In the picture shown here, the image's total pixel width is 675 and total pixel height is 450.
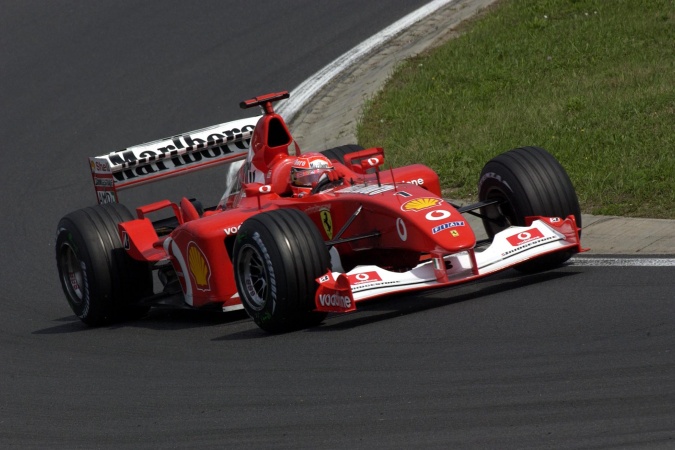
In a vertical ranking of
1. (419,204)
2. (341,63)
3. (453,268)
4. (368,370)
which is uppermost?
(341,63)

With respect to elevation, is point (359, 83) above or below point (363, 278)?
above

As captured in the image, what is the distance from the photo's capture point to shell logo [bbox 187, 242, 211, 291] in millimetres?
8664

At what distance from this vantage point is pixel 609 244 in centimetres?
912

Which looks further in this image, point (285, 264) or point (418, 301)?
point (418, 301)

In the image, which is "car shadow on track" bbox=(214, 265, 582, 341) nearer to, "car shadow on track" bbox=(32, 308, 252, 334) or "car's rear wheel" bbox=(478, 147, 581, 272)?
"car's rear wheel" bbox=(478, 147, 581, 272)

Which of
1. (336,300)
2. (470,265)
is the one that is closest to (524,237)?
(470,265)

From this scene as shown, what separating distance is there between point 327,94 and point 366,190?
7.69 m

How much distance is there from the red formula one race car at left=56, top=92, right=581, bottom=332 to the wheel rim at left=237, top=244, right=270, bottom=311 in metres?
0.01

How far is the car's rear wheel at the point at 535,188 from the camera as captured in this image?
→ 840cm

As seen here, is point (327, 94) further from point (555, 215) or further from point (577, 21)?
point (555, 215)

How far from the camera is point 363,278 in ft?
25.0

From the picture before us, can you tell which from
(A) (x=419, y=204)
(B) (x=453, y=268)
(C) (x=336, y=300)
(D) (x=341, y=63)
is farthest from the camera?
(D) (x=341, y=63)

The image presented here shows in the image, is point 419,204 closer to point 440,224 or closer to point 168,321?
point 440,224

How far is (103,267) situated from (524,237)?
343 cm
